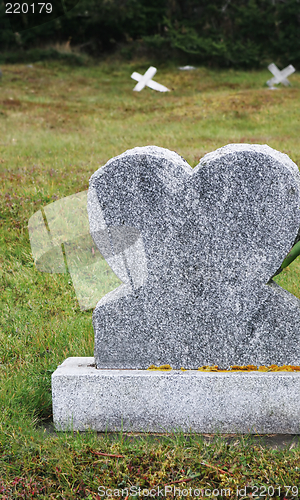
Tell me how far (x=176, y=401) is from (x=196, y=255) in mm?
898

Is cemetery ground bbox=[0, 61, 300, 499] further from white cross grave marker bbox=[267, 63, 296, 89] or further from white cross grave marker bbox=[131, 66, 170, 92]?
white cross grave marker bbox=[267, 63, 296, 89]

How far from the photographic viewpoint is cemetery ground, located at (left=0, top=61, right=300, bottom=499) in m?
2.42

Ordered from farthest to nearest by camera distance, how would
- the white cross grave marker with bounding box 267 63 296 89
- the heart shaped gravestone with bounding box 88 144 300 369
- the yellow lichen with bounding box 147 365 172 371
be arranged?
the white cross grave marker with bounding box 267 63 296 89 < the yellow lichen with bounding box 147 365 172 371 < the heart shaped gravestone with bounding box 88 144 300 369

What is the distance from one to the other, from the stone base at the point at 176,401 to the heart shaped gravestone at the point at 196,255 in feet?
0.51

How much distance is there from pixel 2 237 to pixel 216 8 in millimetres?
27415

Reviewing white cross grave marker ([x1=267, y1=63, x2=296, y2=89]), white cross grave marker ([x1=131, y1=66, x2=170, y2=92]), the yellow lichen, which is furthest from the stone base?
white cross grave marker ([x1=267, y1=63, x2=296, y2=89])

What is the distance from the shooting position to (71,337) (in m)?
3.73

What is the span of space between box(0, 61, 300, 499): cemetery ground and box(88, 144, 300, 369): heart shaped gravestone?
21.2 inches

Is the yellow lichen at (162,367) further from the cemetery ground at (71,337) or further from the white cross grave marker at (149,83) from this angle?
the white cross grave marker at (149,83)

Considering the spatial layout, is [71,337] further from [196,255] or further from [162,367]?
[196,255]

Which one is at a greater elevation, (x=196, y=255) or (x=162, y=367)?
(x=196, y=255)

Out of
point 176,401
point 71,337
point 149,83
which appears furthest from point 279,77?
point 176,401

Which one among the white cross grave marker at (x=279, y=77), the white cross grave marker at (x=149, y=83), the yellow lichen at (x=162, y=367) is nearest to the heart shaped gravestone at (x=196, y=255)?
the yellow lichen at (x=162, y=367)

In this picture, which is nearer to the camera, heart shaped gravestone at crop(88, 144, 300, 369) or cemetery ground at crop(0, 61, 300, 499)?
cemetery ground at crop(0, 61, 300, 499)
